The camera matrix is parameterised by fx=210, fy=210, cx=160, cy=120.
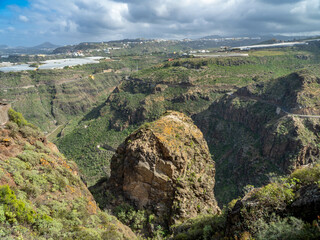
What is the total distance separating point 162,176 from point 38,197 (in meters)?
10.3

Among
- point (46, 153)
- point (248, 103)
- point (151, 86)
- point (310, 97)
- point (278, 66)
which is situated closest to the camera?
point (46, 153)

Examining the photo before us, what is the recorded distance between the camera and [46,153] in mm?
18578

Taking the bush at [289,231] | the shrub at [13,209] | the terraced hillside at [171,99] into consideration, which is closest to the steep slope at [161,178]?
the shrub at [13,209]

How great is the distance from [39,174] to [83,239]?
20.8 ft

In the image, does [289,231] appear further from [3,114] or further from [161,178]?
[3,114]

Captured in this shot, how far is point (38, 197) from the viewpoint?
13.4 metres

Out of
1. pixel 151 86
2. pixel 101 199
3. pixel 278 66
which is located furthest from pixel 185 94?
pixel 101 199

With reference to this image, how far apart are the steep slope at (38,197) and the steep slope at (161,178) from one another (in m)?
4.16

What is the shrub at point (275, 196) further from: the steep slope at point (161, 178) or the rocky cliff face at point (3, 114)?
the rocky cliff face at point (3, 114)

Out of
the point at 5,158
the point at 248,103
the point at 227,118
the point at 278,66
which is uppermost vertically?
the point at 278,66

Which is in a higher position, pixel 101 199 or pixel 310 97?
pixel 310 97

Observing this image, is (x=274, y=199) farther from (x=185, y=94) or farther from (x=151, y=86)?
(x=151, y=86)

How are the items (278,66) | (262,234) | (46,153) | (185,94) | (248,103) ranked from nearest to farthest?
(262,234) → (46,153) → (248,103) → (185,94) → (278,66)

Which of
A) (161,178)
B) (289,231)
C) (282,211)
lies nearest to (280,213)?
(282,211)
